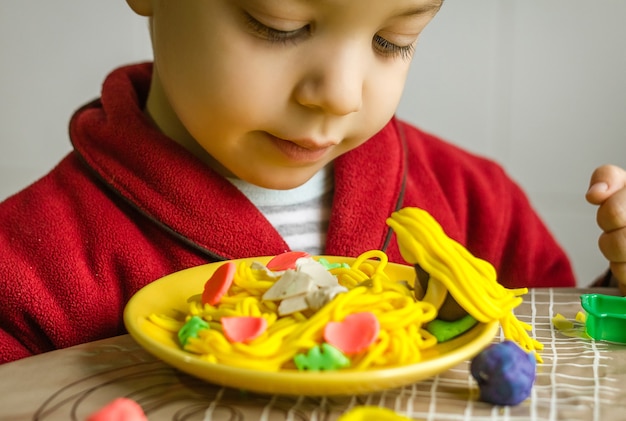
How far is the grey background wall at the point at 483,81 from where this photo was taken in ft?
4.94

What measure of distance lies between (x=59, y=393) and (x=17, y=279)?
241 mm

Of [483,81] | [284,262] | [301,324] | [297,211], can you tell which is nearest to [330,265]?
[284,262]

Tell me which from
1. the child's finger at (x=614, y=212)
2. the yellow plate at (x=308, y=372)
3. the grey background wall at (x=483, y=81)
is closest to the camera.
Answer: the yellow plate at (x=308, y=372)

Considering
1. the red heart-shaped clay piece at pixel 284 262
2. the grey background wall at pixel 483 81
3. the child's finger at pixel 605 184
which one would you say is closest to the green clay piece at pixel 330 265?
the red heart-shaped clay piece at pixel 284 262

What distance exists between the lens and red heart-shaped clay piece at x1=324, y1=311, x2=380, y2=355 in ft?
1.65

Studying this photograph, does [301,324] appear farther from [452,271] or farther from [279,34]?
[279,34]

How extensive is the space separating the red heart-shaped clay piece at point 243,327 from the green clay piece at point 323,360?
4cm

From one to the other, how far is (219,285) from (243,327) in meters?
0.07

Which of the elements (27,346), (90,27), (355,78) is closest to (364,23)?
(355,78)

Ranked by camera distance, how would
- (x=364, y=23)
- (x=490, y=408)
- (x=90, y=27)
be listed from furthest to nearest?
(x=90, y=27)
(x=364, y=23)
(x=490, y=408)

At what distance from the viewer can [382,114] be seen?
760 mm

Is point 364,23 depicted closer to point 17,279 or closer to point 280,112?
point 280,112

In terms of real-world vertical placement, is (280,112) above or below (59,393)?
above

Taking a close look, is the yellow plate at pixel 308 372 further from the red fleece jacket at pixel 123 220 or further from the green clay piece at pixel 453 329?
the red fleece jacket at pixel 123 220
